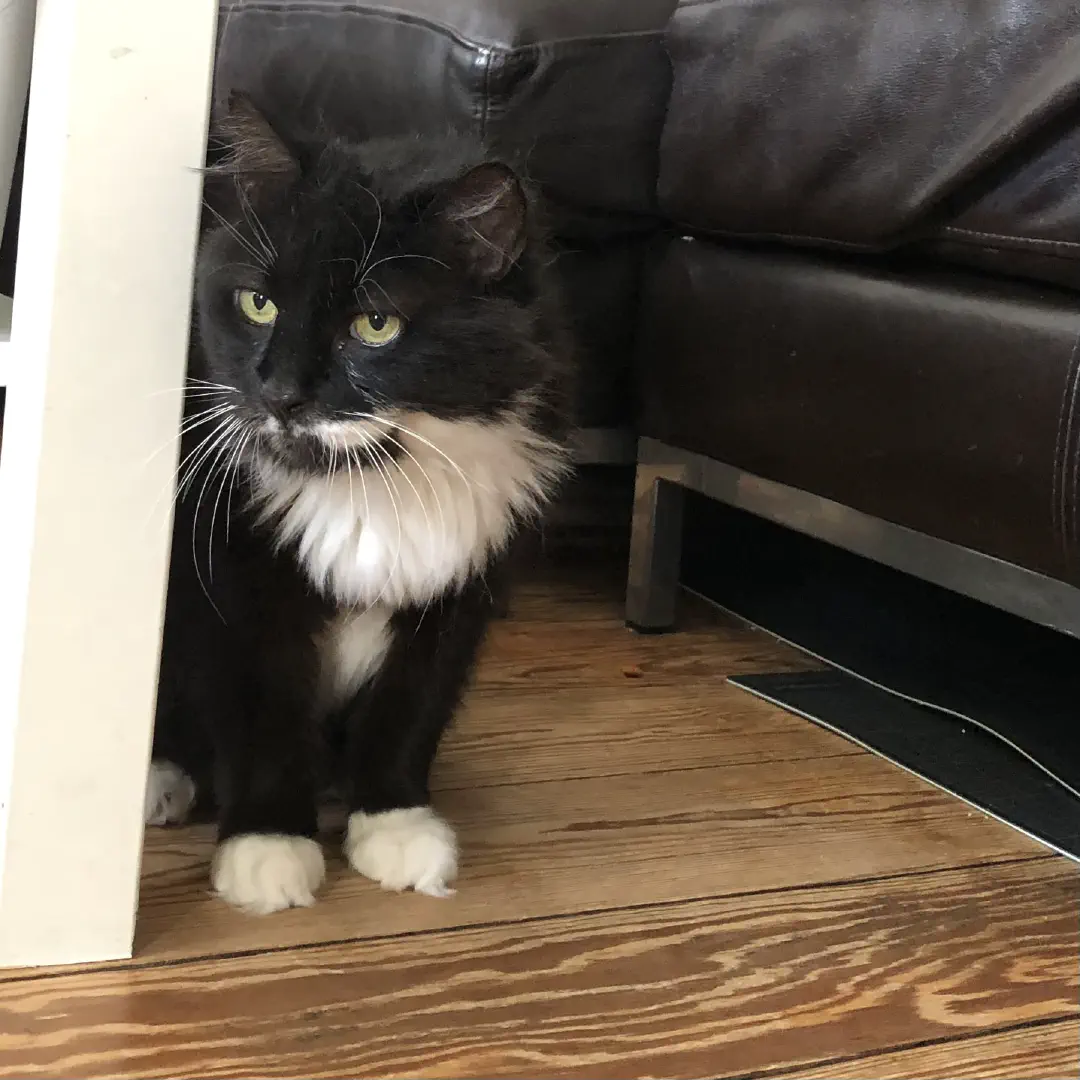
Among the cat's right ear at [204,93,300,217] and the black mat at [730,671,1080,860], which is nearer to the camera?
the cat's right ear at [204,93,300,217]

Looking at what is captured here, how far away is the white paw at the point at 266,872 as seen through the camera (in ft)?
2.90

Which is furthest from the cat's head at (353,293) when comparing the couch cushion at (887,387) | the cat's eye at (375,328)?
the couch cushion at (887,387)

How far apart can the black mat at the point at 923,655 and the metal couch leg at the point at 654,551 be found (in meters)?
0.14

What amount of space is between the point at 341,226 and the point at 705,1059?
601 mm

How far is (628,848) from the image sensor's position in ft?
3.35

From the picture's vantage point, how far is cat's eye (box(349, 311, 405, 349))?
2.86 feet

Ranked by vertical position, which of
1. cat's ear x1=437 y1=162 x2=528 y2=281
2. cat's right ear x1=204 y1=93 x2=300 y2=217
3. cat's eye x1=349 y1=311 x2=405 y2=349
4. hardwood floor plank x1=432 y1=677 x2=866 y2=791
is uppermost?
cat's right ear x1=204 y1=93 x2=300 y2=217

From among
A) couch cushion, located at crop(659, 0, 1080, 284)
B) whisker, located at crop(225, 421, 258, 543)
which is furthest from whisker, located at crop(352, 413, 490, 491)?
couch cushion, located at crop(659, 0, 1080, 284)

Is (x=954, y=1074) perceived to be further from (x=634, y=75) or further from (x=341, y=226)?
(x=634, y=75)

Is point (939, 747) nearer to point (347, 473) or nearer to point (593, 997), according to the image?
point (593, 997)

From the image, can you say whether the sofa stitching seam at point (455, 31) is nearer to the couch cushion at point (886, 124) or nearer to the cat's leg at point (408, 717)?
the couch cushion at point (886, 124)

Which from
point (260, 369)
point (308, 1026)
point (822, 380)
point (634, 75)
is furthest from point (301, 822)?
point (634, 75)

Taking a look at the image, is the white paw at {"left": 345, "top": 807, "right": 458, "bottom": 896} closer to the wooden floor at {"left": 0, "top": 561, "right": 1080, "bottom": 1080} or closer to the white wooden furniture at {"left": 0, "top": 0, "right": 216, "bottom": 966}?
the wooden floor at {"left": 0, "top": 561, "right": 1080, "bottom": 1080}

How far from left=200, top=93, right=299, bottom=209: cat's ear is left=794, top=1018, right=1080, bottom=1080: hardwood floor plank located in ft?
2.30
